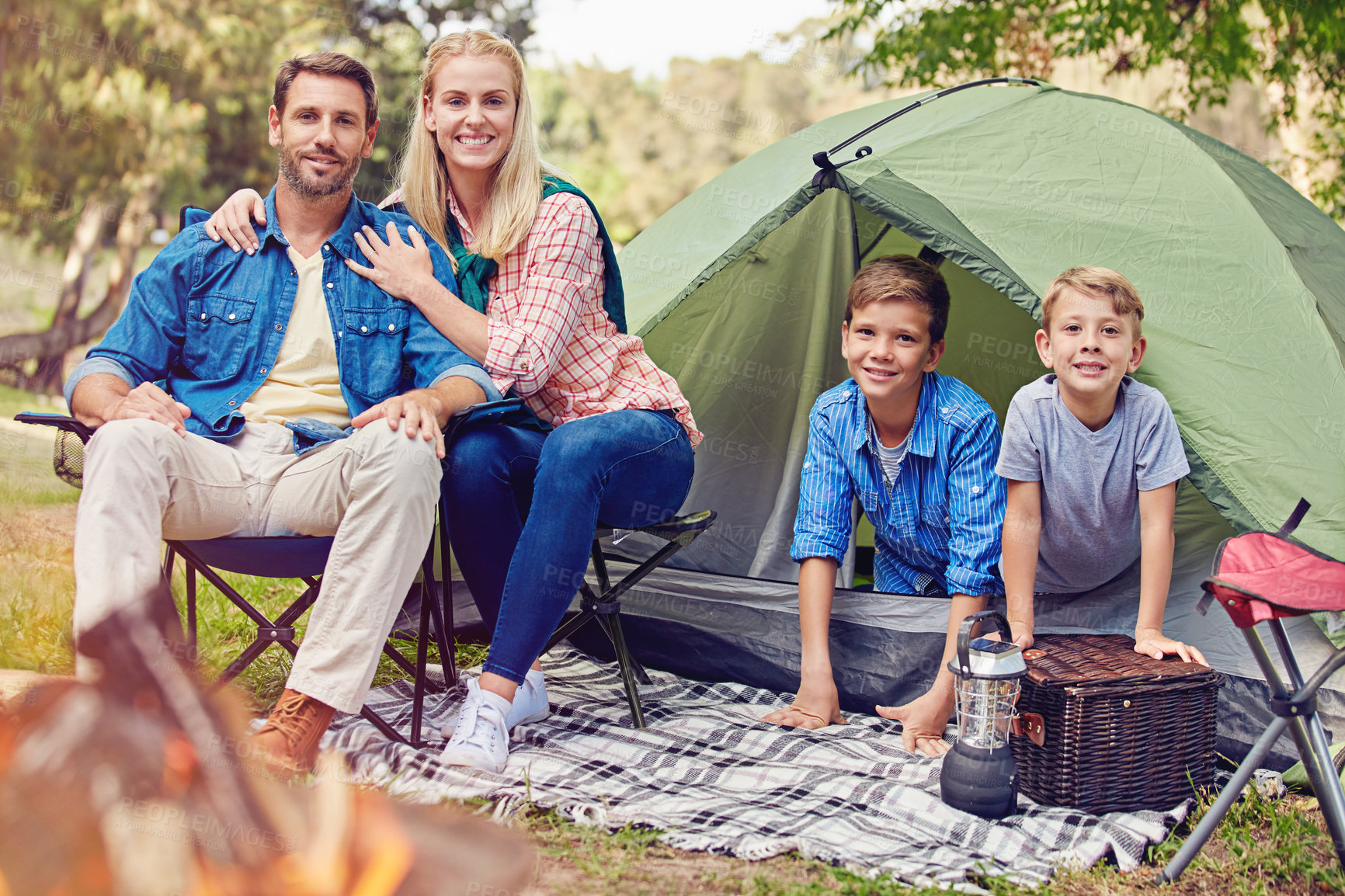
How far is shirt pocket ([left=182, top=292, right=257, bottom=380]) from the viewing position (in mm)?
2250

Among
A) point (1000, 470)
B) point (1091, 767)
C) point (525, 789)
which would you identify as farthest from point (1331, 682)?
point (525, 789)

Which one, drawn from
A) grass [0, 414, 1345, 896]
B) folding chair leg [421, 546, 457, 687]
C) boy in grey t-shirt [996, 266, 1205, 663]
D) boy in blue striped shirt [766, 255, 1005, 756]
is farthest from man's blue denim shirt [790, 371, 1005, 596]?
folding chair leg [421, 546, 457, 687]

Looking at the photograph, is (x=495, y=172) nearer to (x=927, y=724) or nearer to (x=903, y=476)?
(x=903, y=476)

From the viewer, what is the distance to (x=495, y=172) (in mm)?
2422

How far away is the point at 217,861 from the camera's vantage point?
1146mm

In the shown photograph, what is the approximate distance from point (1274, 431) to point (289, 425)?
6.48 ft

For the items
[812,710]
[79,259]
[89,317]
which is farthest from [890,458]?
[79,259]

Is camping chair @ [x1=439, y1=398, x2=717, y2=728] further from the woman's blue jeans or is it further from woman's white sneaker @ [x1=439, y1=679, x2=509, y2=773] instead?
woman's white sneaker @ [x1=439, y1=679, x2=509, y2=773]

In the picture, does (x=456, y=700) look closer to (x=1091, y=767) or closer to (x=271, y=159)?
(x=1091, y=767)

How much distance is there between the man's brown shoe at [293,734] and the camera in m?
1.85

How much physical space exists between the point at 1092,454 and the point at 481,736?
1.35 metres

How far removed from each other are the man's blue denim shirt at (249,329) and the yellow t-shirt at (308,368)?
Answer: 2 cm

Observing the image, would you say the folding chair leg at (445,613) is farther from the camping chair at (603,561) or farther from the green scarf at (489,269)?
the green scarf at (489,269)

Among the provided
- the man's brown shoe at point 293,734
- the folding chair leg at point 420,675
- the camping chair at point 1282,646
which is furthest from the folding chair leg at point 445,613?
the camping chair at point 1282,646
